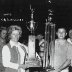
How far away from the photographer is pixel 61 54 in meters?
2.81

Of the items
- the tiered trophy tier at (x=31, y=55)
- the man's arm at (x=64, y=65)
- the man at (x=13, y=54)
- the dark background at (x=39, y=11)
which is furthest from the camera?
the dark background at (x=39, y=11)

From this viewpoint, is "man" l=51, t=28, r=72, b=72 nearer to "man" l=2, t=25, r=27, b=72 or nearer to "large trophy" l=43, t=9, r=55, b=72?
"large trophy" l=43, t=9, r=55, b=72

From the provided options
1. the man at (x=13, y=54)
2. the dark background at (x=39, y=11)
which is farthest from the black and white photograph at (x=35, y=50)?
the dark background at (x=39, y=11)

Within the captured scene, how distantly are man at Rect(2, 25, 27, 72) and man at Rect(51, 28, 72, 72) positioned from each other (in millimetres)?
506

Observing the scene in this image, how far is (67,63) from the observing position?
2.78 metres

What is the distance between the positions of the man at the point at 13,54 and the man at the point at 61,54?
51 cm

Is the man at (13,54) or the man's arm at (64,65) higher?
the man at (13,54)

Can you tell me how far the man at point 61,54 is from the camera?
2761 mm

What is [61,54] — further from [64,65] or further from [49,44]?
[49,44]

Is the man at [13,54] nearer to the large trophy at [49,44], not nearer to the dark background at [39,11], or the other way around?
the large trophy at [49,44]

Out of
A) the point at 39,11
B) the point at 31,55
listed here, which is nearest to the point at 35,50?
the point at 31,55

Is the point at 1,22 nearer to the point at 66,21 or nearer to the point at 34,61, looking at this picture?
the point at 66,21

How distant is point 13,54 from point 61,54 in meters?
0.69

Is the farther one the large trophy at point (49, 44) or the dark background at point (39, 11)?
the dark background at point (39, 11)
